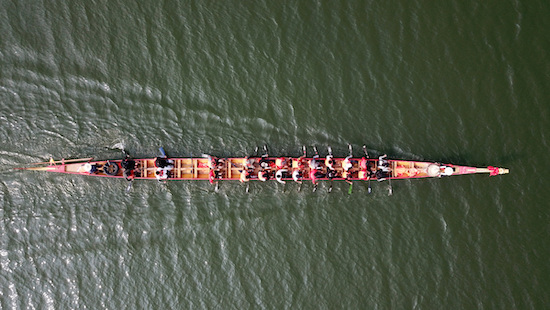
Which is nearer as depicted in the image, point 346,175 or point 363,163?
point 363,163

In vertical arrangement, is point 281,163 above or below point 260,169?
above

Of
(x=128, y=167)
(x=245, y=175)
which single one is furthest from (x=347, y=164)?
(x=128, y=167)

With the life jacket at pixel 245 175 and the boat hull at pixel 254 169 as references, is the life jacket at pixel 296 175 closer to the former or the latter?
the boat hull at pixel 254 169

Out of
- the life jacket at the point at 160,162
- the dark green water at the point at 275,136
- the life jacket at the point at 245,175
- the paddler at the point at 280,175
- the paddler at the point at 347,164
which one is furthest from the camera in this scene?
the dark green water at the point at 275,136

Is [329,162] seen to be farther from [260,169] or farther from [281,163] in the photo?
[260,169]

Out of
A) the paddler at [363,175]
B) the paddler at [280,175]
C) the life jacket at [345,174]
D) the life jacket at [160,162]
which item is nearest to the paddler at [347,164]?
the life jacket at [345,174]

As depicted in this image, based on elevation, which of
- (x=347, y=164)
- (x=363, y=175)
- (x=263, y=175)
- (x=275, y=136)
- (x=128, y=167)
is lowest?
(x=363, y=175)
